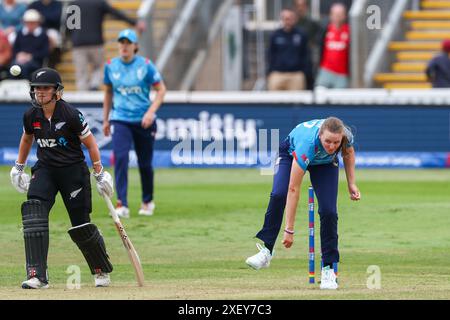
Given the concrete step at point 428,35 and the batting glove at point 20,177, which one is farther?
the concrete step at point 428,35

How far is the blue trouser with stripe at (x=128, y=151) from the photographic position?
17312 millimetres

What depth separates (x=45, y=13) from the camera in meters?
28.2

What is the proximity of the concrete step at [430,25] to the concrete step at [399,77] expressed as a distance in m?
1.40

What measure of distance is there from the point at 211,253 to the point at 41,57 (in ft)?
44.5

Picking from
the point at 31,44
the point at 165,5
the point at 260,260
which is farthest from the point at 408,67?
the point at 260,260

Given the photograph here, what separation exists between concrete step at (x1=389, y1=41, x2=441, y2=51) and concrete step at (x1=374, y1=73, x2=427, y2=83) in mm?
684

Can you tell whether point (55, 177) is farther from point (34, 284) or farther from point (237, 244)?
point (237, 244)

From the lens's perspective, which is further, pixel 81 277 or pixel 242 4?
pixel 242 4

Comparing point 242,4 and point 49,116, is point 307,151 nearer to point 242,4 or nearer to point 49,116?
point 49,116

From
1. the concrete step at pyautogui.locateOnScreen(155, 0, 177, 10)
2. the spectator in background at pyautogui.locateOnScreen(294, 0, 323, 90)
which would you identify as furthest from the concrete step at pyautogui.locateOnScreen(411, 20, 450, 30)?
the concrete step at pyautogui.locateOnScreen(155, 0, 177, 10)

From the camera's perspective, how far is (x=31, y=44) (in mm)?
26844

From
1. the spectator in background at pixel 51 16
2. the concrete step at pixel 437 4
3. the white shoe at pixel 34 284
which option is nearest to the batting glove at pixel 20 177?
the white shoe at pixel 34 284

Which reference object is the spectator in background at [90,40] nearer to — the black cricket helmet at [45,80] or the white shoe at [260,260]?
the white shoe at [260,260]
